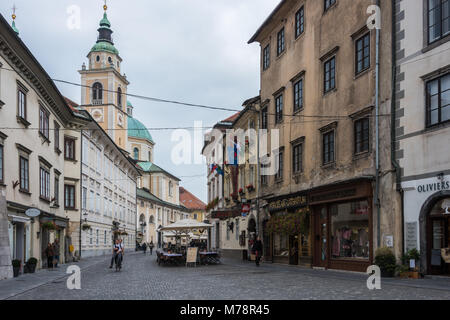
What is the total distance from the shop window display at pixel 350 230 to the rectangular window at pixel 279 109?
8189 millimetres

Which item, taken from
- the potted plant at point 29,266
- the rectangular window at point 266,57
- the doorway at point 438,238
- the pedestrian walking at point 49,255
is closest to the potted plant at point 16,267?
the potted plant at point 29,266

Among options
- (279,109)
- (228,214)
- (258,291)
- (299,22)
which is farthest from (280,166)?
(258,291)

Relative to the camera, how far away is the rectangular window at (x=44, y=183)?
96.8 ft

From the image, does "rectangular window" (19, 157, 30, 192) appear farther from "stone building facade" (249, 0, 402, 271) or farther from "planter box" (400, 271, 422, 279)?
"planter box" (400, 271, 422, 279)

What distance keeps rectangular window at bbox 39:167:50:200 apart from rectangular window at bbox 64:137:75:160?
8.29 m

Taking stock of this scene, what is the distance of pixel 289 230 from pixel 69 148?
19.8 m

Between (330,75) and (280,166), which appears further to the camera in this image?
(280,166)

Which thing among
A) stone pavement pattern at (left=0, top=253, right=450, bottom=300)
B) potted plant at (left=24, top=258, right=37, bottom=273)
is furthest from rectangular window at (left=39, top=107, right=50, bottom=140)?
stone pavement pattern at (left=0, top=253, right=450, bottom=300)

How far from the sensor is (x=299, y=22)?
29.0 meters

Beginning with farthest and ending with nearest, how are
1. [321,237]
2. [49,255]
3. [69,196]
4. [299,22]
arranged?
[69,196] < [49,255] < [299,22] < [321,237]

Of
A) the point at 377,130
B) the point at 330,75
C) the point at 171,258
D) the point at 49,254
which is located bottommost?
the point at 171,258

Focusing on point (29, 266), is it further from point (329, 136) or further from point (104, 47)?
point (104, 47)

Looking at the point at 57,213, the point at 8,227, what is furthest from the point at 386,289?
the point at 57,213

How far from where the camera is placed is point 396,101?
65.1 ft
